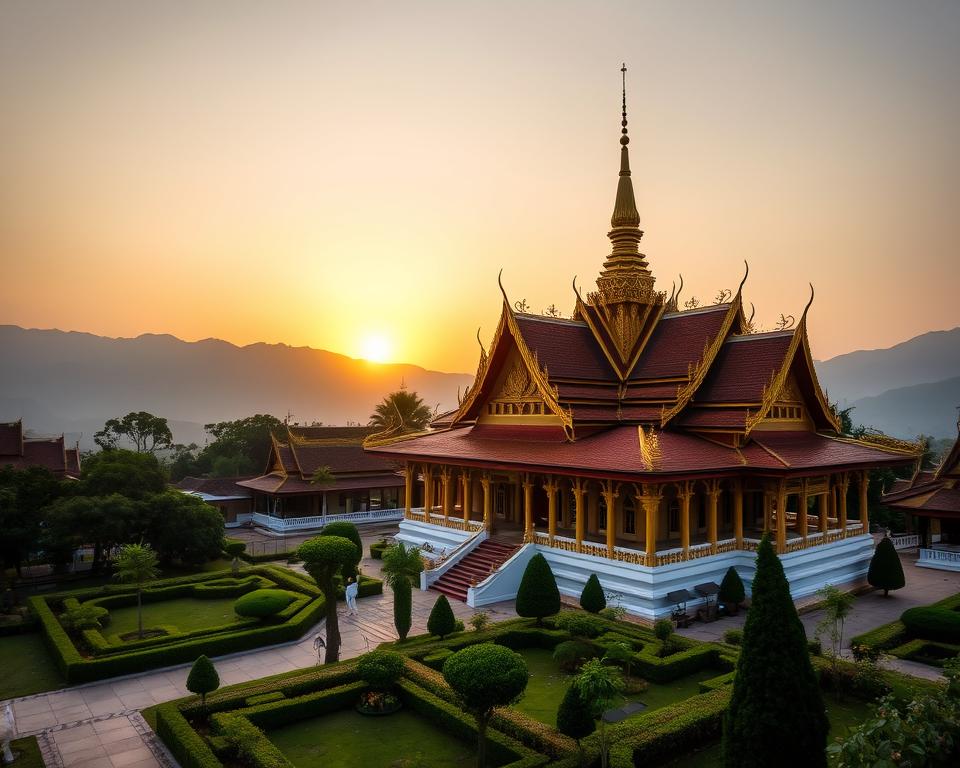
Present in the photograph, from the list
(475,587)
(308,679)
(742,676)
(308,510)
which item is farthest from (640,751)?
(308,510)

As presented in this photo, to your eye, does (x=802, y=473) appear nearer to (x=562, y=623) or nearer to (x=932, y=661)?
(x=932, y=661)

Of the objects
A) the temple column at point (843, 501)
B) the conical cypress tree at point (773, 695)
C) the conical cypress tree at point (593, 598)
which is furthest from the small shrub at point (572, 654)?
the temple column at point (843, 501)

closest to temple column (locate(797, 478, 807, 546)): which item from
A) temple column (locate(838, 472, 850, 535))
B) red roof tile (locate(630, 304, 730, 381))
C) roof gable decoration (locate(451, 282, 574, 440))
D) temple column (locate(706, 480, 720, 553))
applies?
temple column (locate(838, 472, 850, 535))

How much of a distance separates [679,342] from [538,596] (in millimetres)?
11654

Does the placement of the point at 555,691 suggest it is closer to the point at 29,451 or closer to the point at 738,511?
the point at 738,511

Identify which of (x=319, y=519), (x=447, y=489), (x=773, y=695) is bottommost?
(x=319, y=519)

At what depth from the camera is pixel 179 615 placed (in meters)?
20.9

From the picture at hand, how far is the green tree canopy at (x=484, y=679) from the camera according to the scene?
10.3m

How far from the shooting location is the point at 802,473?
20.0 m

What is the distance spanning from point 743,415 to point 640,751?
42.4ft

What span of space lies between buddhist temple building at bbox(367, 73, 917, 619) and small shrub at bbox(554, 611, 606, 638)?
258cm

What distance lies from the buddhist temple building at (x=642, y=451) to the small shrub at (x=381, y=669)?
7360mm

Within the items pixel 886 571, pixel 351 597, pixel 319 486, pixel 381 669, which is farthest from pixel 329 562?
pixel 319 486

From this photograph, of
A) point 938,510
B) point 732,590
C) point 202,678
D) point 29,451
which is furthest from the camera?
point 29,451
